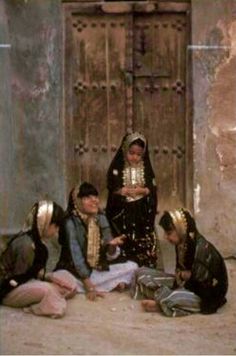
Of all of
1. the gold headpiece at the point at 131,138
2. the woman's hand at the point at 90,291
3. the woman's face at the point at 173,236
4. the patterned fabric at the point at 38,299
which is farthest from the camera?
the gold headpiece at the point at 131,138

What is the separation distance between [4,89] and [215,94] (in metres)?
1.87

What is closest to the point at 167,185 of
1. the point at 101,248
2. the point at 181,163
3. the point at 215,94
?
the point at 181,163

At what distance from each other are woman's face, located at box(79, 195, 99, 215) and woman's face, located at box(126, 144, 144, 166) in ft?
2.09

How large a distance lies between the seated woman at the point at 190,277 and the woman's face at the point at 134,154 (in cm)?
93

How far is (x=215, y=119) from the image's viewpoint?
7.54 metres

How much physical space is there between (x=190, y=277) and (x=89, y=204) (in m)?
0.95

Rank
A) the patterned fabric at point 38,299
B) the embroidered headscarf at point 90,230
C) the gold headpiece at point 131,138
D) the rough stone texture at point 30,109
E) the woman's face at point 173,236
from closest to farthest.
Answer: the patterned fabric at point 38,299
the woman's face at point 173,236
the embroidered headscarf at point 90,230
the gold headpiece at point 131,138
the rough stone texture at point 30,109

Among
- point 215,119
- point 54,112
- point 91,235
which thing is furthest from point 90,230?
point 215,119

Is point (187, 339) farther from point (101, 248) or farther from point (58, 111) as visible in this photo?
point (58, 111)

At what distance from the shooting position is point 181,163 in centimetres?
782

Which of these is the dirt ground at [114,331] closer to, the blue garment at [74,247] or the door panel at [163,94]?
the blue garment at [74,247]

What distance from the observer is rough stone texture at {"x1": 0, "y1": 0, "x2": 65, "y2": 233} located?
7.59 m

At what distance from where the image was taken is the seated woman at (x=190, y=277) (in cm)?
595

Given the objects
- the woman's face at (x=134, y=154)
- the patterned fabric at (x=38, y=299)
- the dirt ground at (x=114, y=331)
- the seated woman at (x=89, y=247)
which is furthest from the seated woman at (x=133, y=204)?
the patterned fabric at (x=38, y=299)
